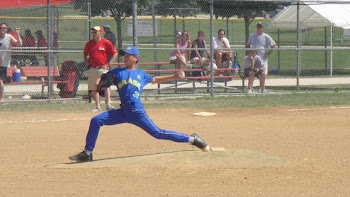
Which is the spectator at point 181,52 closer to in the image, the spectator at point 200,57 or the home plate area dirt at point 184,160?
the spectator at point 200,57

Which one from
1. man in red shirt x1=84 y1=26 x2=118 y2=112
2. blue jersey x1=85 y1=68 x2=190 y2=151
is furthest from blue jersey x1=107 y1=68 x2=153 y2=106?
man in red shirt x1=84 y1=26 x2=118 y2=112

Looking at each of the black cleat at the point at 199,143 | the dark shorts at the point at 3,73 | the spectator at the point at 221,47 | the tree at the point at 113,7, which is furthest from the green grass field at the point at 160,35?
the black cleat at the point at 199,143

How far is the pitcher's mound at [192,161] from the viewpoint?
7180mm

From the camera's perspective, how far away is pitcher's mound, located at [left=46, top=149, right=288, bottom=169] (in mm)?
7180

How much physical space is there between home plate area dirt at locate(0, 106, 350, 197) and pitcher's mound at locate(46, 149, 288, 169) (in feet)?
0.04

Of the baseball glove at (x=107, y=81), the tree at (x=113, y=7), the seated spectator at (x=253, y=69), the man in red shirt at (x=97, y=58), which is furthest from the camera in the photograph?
the tree at (x=113, y=7)

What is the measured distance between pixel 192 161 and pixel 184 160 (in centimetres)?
11

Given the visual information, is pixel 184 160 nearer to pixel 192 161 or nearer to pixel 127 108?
pixel 192 161

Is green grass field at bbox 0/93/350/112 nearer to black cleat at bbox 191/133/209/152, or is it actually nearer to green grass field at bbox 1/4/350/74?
black cleat at bbox 191/133/209/152

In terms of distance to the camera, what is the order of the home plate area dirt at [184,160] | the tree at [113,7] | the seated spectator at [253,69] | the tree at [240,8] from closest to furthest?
the home plate area dirt at [184,160] < the seated spectator at [253,69] < the tree at [113,7] < the tree at [240,8]

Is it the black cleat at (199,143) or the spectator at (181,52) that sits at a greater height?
the spectator at (181,52)

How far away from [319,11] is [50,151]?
16892 mm

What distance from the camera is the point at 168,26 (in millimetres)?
36688

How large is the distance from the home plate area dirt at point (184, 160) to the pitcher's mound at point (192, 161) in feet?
0.04
